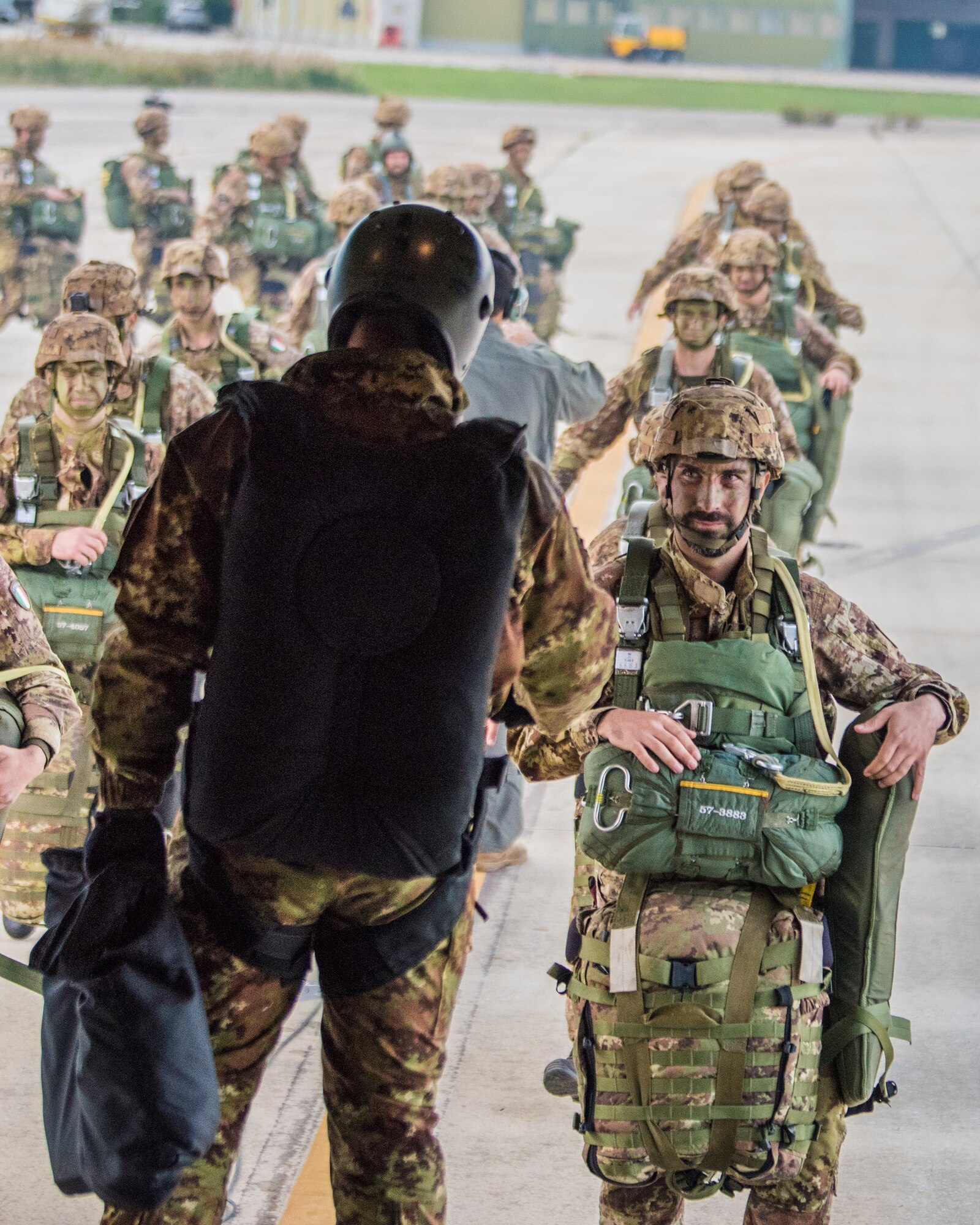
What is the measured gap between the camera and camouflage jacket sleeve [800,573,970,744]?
353 cm

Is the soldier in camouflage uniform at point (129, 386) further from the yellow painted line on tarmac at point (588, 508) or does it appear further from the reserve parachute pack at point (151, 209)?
the reserve parachute pack at point (151, 209)

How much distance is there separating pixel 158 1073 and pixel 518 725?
875mm

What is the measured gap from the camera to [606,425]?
20.7 feet

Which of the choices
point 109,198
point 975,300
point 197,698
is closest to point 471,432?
point 197,698

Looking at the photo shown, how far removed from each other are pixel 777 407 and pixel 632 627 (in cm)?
300

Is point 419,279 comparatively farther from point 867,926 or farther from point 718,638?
point 867,926

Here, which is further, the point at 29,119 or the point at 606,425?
the point at 29,119

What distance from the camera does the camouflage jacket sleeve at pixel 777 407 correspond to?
20.2 ft

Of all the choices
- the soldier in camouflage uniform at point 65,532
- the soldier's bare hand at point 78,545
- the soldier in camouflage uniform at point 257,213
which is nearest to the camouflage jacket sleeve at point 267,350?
the soldier in camouflage uniform at point 65,532

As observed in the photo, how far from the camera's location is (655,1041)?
128 inches

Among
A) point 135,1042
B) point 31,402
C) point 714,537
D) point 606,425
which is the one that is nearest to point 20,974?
point 135,1042

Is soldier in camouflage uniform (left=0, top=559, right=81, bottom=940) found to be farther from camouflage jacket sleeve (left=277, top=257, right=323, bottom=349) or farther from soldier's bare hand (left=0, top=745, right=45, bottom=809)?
camouflage jacket sleeve (left=277, top=257, right=323, bottom=349)

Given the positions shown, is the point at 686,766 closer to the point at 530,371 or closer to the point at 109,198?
the point at 530,371

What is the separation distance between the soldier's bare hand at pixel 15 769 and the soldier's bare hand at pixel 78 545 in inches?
64.6
